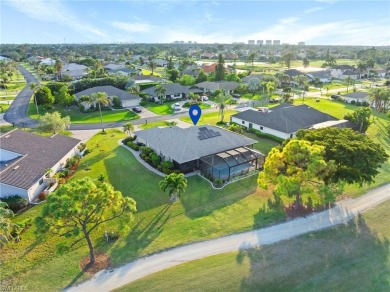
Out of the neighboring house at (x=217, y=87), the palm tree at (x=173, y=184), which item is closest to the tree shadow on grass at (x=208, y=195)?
the palm tree at (x=173, y=184)

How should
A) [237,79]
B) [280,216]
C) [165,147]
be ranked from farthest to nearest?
1. [237,79]
2. [165,147]
3. [280,216]

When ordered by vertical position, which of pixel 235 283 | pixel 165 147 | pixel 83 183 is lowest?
pixel 235 283

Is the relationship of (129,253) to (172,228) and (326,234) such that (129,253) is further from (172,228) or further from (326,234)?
(326,234)

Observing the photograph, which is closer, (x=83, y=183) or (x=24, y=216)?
(x=83, y=183)

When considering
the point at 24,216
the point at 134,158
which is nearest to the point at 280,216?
the point at 134,158

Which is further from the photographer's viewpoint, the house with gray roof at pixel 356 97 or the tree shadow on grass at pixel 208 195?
the house with gray roof at pixel 356 97

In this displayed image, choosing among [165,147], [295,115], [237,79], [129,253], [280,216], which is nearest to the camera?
[129,253]

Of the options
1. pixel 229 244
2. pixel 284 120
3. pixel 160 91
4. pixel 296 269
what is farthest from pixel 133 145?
pixel 160 91

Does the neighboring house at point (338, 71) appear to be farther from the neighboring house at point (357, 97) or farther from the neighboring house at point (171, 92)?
the neighboring house at point (171, 92)
